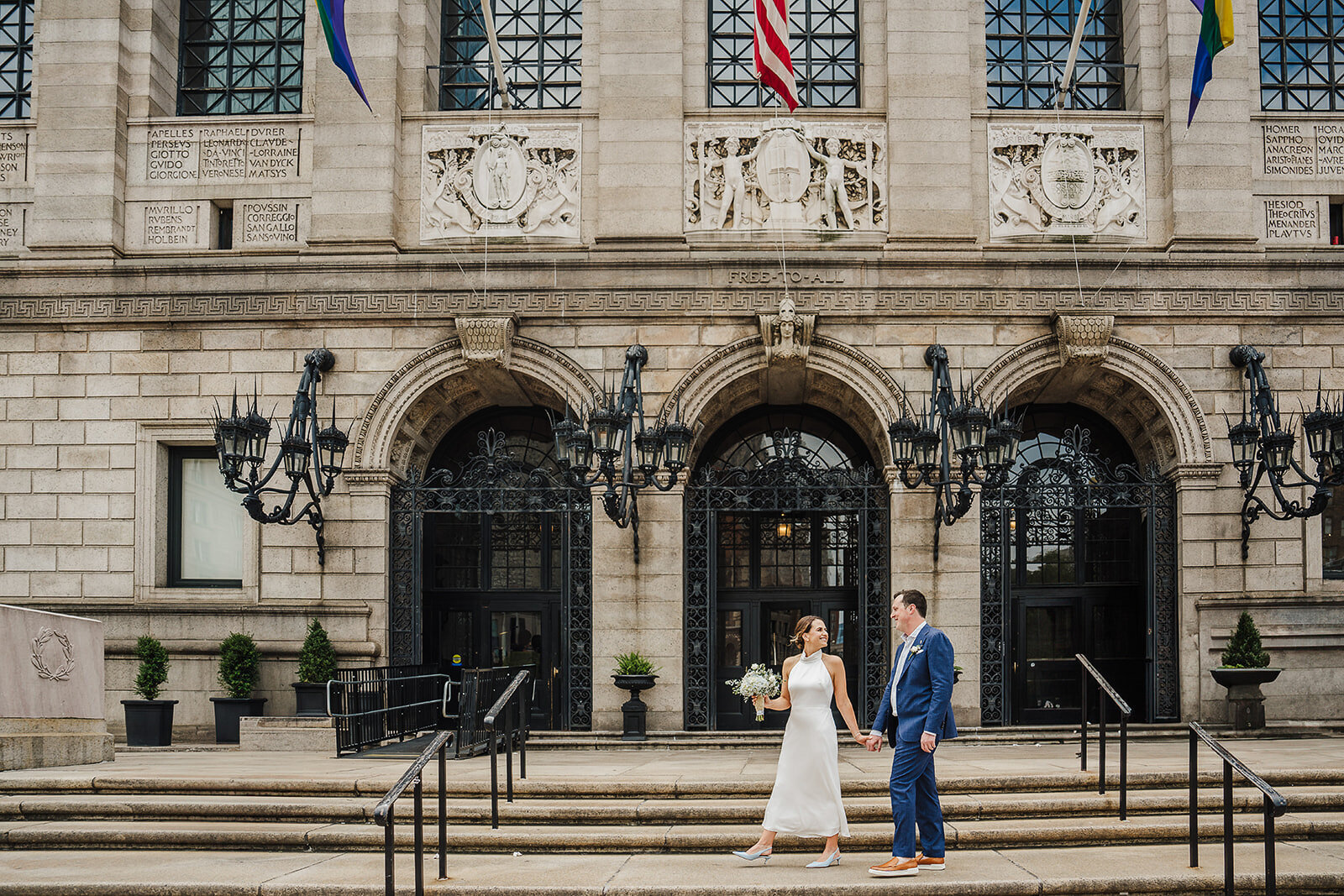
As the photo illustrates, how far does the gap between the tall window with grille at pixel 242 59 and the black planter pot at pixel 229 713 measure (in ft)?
28.9

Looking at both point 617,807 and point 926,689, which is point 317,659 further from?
point 926,689

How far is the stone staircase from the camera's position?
10445mm

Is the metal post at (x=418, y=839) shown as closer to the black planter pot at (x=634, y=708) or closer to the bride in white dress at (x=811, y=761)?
the bride in white dress at (x=811, y=761)

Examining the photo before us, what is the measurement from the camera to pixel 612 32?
1845cm

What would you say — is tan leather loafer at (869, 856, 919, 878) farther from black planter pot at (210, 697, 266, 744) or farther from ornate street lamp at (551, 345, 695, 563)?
black planter pot at (210, 697, 266, 744)

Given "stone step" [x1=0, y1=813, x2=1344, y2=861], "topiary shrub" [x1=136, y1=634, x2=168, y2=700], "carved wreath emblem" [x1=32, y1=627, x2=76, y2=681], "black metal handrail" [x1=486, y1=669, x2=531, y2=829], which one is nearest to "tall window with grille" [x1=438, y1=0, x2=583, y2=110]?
"topiary shrub" [x1=136, y1=634, x2=168, y2=700]

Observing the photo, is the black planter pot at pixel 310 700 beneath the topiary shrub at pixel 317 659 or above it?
beneath

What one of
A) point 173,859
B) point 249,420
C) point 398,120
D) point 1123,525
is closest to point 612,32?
point 398,120

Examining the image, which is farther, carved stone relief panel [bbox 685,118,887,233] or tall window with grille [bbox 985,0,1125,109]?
tall window with grille [bbox 985,0,1125,109]

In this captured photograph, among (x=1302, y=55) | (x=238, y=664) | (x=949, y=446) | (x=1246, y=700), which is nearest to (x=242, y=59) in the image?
(x=238, y=664)

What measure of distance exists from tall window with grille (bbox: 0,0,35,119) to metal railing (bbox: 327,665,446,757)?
10.5 meters

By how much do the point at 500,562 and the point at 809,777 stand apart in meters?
10.9

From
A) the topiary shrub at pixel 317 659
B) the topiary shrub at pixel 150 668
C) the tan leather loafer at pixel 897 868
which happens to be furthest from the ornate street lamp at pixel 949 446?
the topiary shrub at pixel 150 668

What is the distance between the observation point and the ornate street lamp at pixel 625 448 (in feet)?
51.7
